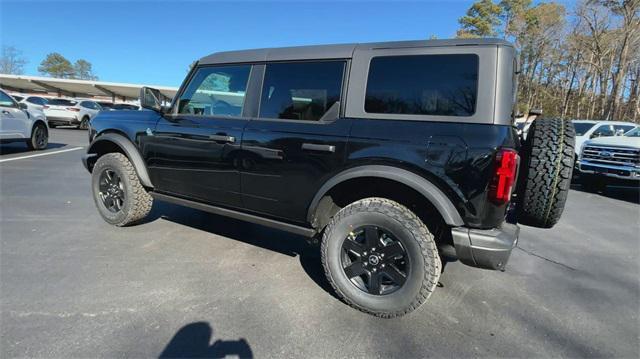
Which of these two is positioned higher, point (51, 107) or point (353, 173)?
point (51, 107)

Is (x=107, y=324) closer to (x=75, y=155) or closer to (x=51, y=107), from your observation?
(x=75, y=155)

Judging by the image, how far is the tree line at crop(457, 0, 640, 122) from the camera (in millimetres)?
23562

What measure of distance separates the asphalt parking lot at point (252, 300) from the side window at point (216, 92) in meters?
1.45

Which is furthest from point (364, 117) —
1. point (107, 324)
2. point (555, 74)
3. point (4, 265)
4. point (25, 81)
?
point (25, 81)

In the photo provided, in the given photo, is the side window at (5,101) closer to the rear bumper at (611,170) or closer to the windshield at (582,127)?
the rear bumper at (611,170)

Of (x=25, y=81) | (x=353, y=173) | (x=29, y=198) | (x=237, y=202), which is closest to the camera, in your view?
(x=353, y=173)

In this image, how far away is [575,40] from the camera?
26.7 meters

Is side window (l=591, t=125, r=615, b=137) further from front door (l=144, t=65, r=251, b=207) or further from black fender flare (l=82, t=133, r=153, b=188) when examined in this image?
black fender flare (l=82, t=133, r=153, b=188)

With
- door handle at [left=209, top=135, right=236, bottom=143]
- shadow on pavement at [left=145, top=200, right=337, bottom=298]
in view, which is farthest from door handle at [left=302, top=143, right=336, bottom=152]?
shadow on pavement at [left=145, top=200, right=337, bottom=298]

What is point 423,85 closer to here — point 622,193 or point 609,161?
point 609,161

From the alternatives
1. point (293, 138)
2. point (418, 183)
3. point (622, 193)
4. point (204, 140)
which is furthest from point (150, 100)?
point (622, 193)

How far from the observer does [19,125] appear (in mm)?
8773

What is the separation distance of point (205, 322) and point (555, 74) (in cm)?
4039

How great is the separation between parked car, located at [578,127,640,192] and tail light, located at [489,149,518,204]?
7.99 meters
